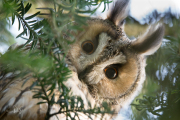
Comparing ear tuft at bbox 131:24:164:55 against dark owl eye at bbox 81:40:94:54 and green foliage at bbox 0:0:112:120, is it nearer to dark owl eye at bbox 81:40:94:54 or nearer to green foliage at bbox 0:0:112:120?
dark owl eye at bbox 81:40:94:54

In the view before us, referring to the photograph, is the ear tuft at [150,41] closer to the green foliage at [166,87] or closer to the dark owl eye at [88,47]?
the green foliage at [166,87]

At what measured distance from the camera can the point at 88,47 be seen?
1.27 metres

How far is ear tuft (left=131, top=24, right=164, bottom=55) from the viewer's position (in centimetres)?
112

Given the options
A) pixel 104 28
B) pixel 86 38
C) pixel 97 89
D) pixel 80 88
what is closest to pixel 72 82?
pixel 80 88

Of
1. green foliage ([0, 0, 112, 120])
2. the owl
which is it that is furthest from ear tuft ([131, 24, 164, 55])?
green foliage ([0, 0, 112, 120])

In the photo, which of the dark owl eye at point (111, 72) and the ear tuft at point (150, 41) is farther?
the dark owl eye at point (111, 72)

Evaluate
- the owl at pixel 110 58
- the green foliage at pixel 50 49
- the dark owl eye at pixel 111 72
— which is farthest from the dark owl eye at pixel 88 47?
the green foliage at pixel 50 49

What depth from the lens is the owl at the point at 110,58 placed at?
1.15m

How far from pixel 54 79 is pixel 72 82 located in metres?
0.70

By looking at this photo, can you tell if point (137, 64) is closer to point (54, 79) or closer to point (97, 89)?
point (97, 89)

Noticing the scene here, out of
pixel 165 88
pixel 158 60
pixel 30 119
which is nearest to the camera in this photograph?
pixel 30 119


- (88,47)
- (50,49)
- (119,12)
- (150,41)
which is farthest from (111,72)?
(50,49)

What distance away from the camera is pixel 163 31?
1089 mm

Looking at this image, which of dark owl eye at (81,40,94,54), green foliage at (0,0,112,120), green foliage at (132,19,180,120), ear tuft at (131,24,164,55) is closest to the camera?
green foliage at (0,0,112,120)
